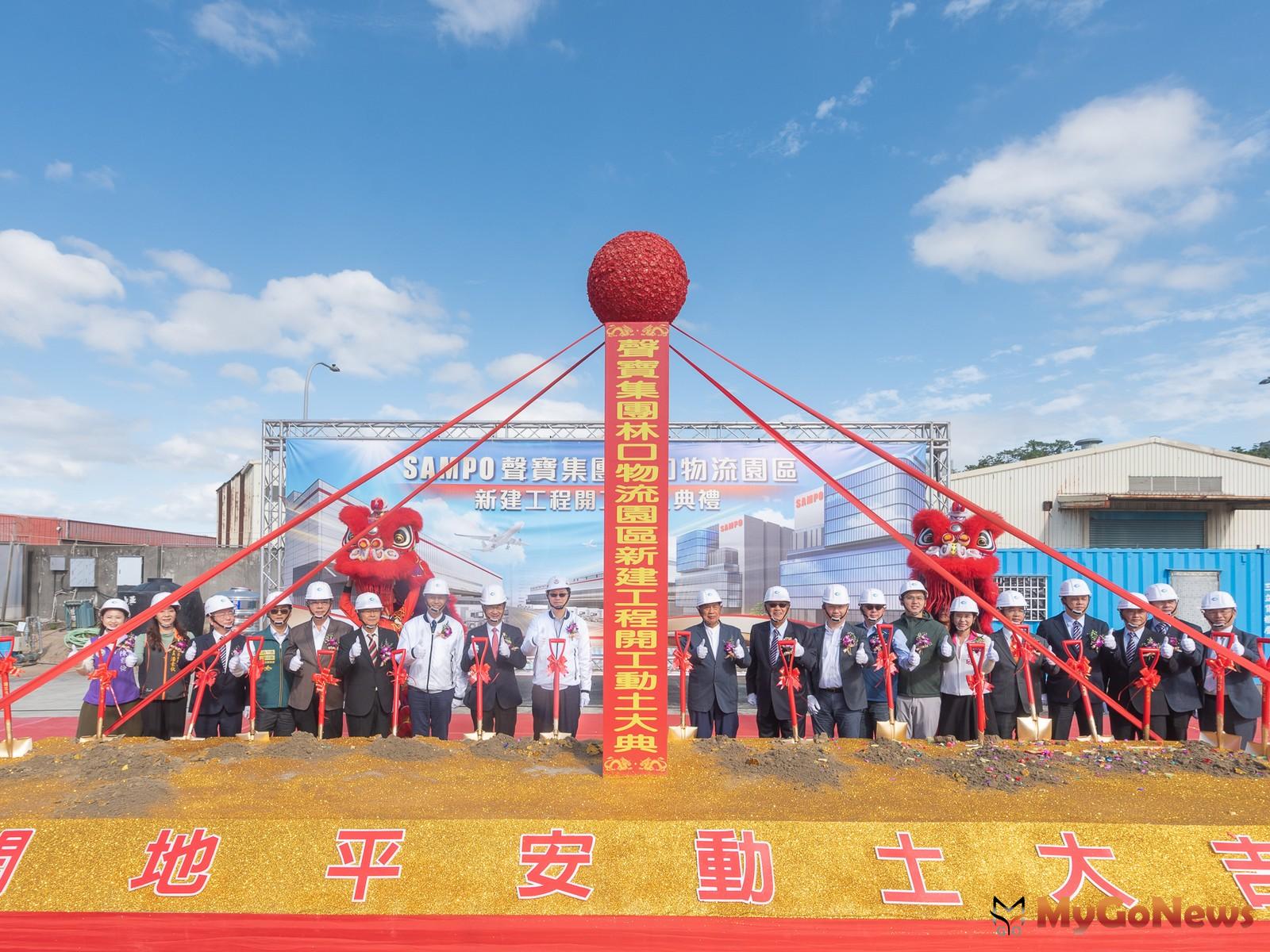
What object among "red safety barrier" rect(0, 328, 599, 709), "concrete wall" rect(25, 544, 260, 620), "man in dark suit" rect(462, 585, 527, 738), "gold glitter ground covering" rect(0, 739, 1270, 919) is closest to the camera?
"gold glitter ground covering" rect(0, 739, 1270, 919)

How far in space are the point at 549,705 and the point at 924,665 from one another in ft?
8.55

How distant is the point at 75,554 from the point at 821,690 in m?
17.8

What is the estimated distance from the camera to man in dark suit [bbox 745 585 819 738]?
16.1ft

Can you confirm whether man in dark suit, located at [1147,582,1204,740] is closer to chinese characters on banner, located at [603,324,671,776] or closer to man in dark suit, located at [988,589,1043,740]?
man in dark suit, located at [988,589,1043,740]

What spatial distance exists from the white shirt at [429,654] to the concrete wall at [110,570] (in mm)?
11321

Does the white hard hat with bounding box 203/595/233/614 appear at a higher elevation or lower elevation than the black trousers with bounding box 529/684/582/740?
higher

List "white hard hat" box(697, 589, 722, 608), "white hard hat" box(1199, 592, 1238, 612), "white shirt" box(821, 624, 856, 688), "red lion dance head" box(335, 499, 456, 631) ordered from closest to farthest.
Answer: "white hard hat" box(1199, 592, 1238, 612) → "white shirt" box(821, 624, 856, 688) → "white hard hat" box(697, 589, 722, 608) → "red lion dance head" box(335, 499, 456, 631)

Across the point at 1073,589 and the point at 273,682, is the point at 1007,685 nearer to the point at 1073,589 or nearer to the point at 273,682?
the point at 1073,589

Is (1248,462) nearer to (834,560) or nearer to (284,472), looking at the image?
(834,560)

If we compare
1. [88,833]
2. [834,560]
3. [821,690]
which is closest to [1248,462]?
[834,560]

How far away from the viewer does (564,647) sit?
5.09 meters

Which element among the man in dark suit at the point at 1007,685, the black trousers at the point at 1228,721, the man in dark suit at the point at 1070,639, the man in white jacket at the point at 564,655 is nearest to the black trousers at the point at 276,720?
the man in white jacket at the point at 564,655

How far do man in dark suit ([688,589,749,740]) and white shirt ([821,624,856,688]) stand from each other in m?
0.54

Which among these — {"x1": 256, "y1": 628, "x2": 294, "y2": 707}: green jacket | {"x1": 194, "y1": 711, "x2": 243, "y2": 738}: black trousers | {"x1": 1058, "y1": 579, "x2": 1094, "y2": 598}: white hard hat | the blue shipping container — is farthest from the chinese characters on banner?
the blue shipping container
